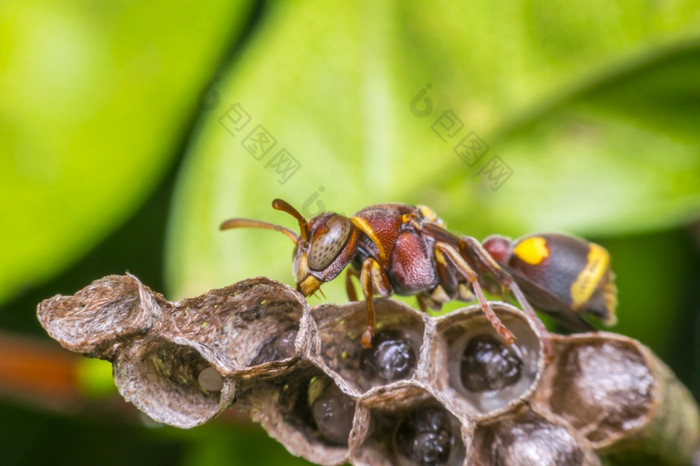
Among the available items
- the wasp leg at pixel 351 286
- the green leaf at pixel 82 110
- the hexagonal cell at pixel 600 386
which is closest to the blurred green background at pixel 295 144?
the green leaf at pixel 82 110

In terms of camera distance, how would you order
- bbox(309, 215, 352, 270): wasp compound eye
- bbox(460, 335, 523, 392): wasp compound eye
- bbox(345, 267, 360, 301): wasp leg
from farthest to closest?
bbox(345, 267, 360, 301): wasp leg < bbox(309, 215, 352, 270): wasp compound eye < bbox(460, 335, 523, 392): wasp compound eye

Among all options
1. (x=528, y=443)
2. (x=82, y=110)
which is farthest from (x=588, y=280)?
(x=82, y=110)

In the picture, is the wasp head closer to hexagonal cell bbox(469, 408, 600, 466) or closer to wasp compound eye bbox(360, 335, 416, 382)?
wasp compound eye bbox(360, 335, 416, 382)

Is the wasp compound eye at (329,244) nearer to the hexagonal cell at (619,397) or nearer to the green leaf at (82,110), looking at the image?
the hexagonal cell at (619,397)

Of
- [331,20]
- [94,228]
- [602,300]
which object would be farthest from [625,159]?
[94,228]

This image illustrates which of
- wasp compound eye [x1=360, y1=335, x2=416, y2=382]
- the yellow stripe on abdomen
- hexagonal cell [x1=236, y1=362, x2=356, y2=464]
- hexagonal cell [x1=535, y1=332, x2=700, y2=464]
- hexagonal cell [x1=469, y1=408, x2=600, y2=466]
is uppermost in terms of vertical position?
hexagonal cell [x1=236, y1=362, x2=356, y2=464]

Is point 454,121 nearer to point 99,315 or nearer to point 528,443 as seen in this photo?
point 528,443

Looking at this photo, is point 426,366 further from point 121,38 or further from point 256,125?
point 121,38

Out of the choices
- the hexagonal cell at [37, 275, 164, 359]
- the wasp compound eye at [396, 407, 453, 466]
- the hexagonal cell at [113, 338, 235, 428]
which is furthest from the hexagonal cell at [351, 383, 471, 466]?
the hexagonal cell at [37, 275, 164, 359]
